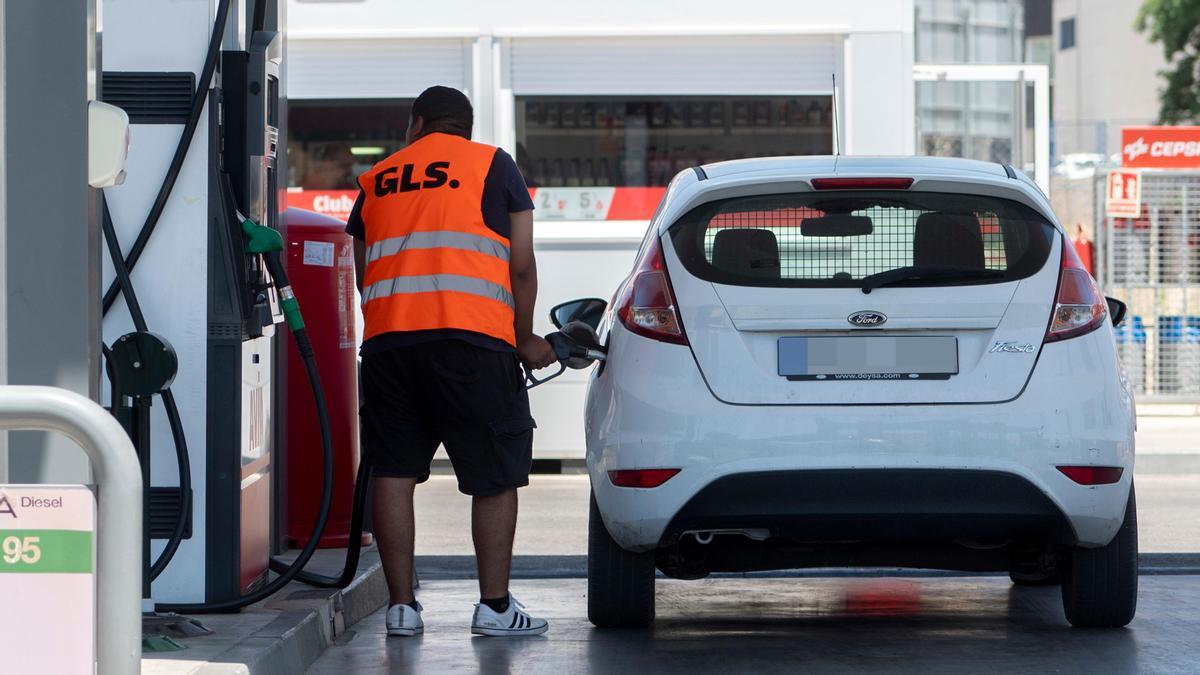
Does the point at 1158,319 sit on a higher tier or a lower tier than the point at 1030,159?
lower

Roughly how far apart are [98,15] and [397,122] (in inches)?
363

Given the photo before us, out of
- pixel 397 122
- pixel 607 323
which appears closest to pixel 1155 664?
pixel 607 323

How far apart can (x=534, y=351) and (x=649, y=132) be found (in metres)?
7.42

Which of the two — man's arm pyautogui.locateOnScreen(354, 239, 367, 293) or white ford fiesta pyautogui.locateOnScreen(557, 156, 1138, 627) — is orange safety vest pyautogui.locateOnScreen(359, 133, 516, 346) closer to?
man's arm pyautogui.locateOnScreen(354, 239, 367, 293)

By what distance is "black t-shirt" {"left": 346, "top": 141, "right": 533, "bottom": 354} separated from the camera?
5766 millimetres

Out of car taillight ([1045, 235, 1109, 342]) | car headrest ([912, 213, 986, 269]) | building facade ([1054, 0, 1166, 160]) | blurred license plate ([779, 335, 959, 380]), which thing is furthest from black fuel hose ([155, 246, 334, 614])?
building facade ([1054, 0, 1166, 160])

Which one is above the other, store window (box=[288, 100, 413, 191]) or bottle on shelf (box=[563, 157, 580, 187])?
store window (box=[288, 100, 413, 191])

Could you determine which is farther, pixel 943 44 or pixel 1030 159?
pixel 943 44

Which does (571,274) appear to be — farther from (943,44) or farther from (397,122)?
(943,44)

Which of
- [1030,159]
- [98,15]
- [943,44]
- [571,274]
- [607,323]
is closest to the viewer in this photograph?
[98,15]

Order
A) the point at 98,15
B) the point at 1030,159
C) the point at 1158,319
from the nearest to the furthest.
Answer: the point at 98,15
the point at 1030,159
the point at 1158,319

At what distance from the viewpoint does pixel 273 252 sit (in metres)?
5.90

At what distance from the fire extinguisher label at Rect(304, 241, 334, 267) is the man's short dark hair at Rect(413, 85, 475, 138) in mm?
1427

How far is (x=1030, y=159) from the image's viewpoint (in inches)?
600
